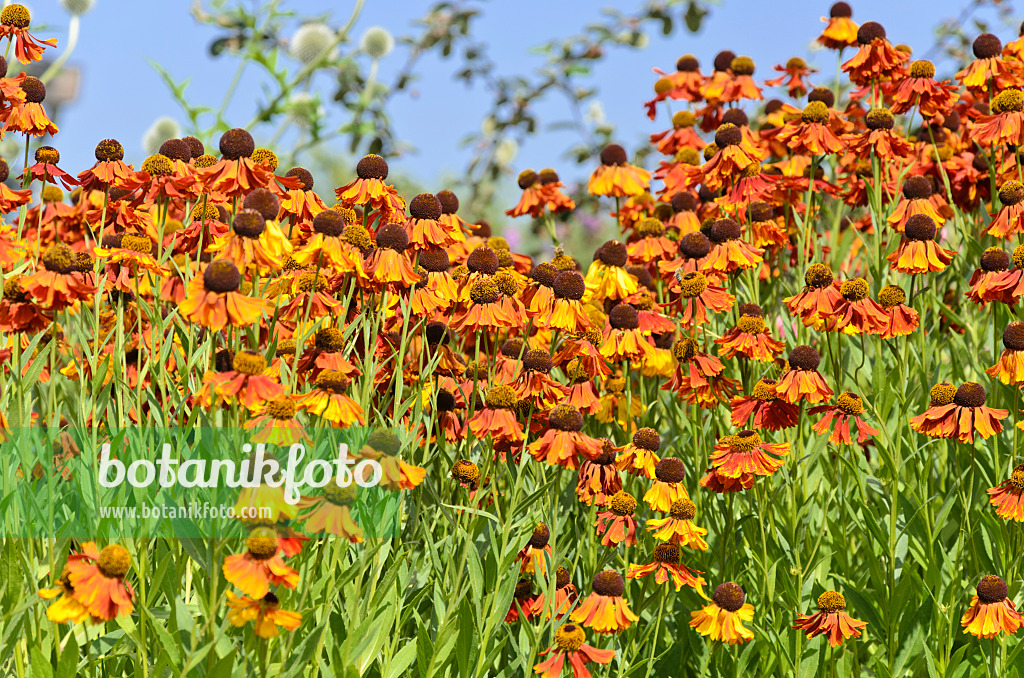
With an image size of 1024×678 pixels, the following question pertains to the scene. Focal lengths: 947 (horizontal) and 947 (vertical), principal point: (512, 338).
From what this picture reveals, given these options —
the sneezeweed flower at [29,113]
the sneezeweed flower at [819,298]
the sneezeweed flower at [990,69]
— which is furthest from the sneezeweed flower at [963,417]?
the sneezeweed flower at [29,113]

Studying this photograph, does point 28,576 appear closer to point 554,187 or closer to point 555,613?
point 555,613

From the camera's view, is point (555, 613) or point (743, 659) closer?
point (555, 613)

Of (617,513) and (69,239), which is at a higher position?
(69,239)

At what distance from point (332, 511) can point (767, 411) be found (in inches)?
45.3

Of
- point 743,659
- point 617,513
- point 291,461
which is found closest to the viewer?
point 291,461

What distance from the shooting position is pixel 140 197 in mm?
2646

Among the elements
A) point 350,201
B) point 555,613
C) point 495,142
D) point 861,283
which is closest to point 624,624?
point 555,613

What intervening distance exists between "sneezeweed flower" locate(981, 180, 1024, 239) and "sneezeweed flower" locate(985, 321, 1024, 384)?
46 cm

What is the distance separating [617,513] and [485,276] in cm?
65

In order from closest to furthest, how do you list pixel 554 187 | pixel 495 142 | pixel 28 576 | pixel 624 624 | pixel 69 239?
1. pixel 28 576
2. pixel 624 624
3. pixel 69 239
4. pixel 554 187
5. pixel 495 142

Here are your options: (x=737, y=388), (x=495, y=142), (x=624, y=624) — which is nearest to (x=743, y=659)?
(x=624, y=624)

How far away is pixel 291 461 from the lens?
66.3 inches

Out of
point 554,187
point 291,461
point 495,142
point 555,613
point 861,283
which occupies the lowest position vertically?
point 555,613

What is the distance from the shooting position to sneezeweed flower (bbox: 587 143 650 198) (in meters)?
3.42
